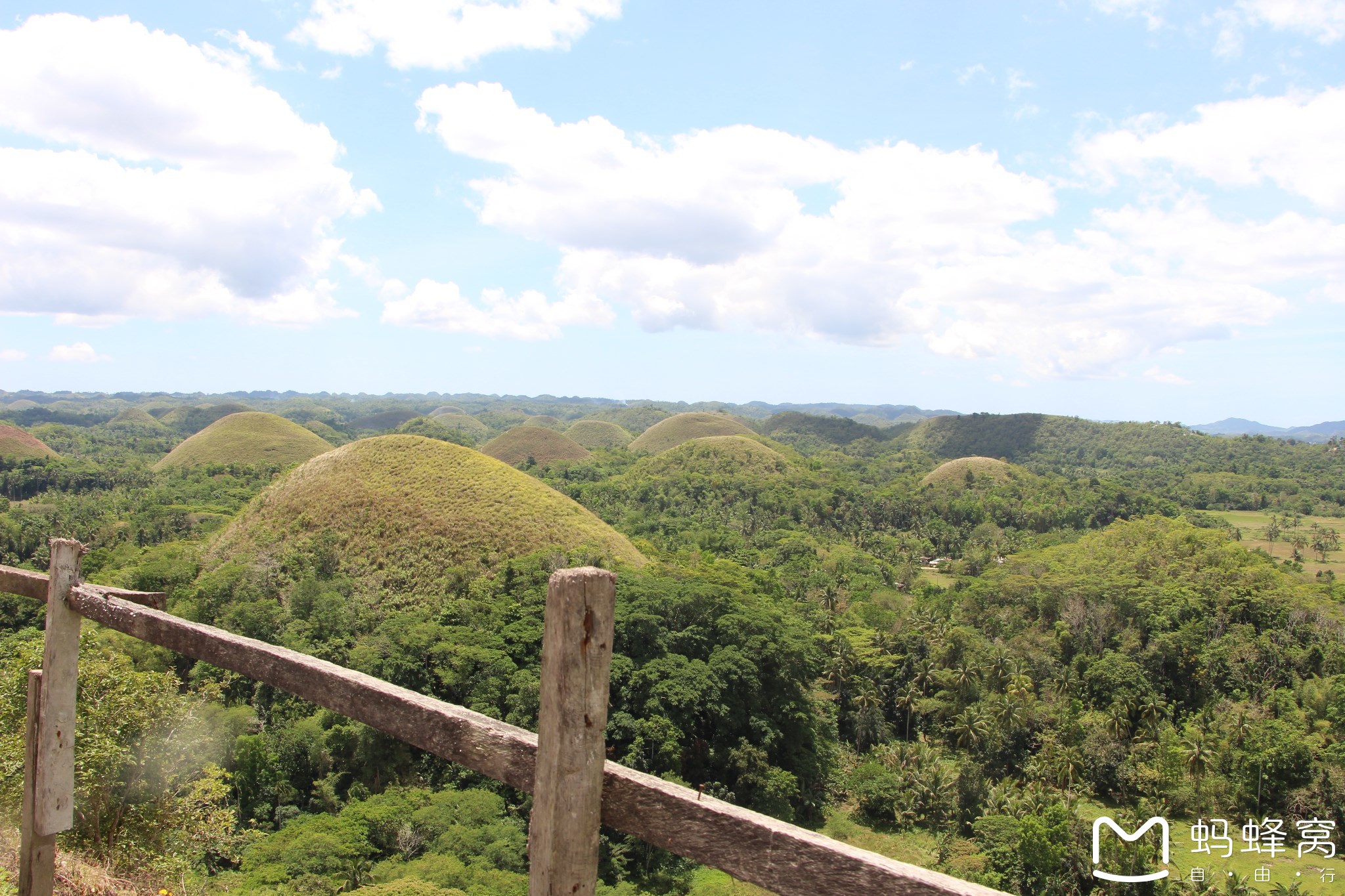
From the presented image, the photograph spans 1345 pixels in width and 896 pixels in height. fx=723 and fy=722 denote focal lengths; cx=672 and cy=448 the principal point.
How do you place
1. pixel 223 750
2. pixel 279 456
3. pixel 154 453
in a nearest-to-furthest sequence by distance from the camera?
pixel 223 750 → pixel 279 456 → pixel 154 453

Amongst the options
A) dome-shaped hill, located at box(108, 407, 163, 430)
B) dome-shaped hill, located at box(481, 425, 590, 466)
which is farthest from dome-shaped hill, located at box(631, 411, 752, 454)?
dome-shaped hill, located at box(108, 407, 163, 430)

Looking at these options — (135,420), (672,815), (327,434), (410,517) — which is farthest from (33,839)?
(135,420)

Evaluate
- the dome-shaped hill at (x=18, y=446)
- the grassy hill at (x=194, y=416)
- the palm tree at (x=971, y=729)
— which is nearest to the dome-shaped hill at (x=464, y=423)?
the grassy hill at (x=194, y=416)

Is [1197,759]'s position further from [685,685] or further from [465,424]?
[465,424]

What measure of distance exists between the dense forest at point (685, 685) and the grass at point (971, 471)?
23833 millimetres

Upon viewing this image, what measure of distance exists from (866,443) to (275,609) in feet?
389

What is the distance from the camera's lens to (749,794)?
19.0 meters

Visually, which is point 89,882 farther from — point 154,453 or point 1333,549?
point 154,453

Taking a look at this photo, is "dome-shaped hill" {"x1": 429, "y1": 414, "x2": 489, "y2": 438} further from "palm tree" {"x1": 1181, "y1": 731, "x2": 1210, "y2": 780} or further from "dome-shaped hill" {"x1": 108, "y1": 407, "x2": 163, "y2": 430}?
"palm tree" {"x1": 1181, "y1": 731, "x2": 1210, "y2": 780}

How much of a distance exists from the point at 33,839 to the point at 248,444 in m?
81.4

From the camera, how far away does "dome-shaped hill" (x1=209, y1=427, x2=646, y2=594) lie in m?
29.4

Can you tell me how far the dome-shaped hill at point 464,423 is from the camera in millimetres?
146875

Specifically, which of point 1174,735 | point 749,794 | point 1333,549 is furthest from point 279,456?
point 1333,549

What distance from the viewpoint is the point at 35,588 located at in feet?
11.7
